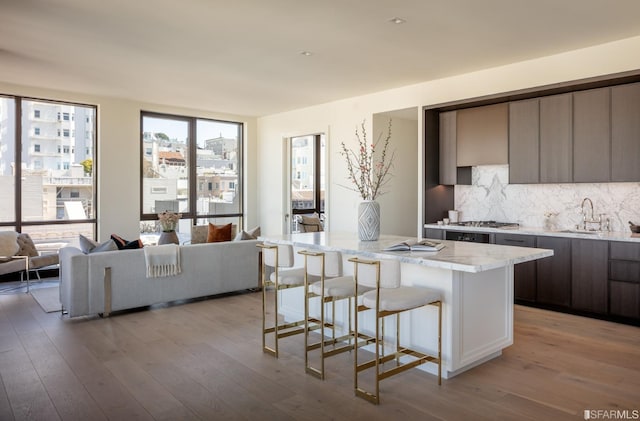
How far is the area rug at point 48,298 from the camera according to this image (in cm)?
507

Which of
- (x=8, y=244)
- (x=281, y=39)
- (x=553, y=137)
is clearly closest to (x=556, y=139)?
(x=553, y=137)

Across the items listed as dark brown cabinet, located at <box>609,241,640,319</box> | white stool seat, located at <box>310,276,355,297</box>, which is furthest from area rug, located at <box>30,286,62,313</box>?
dark brown cabinet, located at <box>609,241,640,319</box>

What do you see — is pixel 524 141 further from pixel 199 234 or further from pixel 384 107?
pixel 199 234

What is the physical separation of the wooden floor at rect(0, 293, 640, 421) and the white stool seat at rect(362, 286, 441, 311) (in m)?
0.57

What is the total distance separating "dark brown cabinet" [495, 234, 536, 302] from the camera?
5.08 metres

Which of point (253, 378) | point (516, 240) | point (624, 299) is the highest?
point (516, 240)

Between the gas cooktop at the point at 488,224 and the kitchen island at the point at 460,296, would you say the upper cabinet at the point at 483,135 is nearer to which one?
the gas cooktop at the point at 488,224

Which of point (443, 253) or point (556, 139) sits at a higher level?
point (556, 139)

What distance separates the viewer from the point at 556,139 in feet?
16.6

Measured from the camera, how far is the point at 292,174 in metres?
8.68

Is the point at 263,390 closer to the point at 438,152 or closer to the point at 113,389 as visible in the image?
the point at 113,389

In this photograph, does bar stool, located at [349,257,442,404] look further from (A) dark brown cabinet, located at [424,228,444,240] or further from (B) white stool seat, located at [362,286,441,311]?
(A) dark brown cabinet, located at [424,228,444,240]

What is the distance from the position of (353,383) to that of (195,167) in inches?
247

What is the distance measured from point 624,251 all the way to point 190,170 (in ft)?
22.3
